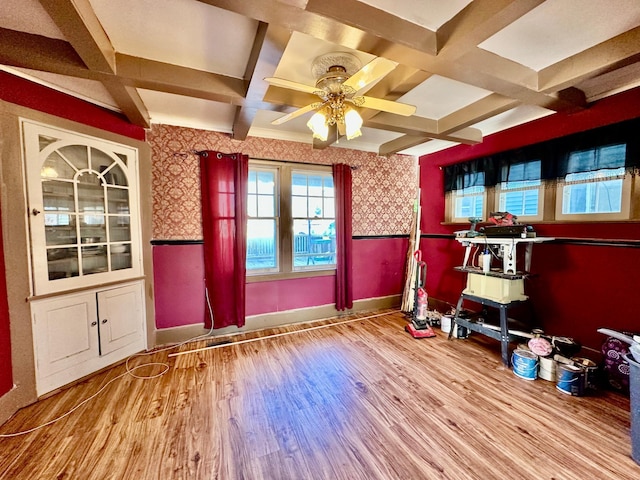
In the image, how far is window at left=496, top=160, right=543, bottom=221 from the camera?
2738 mm

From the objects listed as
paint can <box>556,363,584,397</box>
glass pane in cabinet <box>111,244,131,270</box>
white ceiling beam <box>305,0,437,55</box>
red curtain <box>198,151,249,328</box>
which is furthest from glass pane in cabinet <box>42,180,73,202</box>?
paint can <box>556,363,584,397</box>

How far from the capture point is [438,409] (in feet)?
6.01

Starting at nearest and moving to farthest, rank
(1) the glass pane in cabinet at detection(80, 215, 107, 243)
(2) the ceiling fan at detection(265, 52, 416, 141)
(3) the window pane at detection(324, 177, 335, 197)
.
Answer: (2) the ceiling fan at detection(265, 52, 416, 141)
(1) the glass pane in cabinet at detection(80, 215, 107, 243)
(3) the window pane at detection(324, 177, 335, 197)

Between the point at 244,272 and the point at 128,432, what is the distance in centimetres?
171

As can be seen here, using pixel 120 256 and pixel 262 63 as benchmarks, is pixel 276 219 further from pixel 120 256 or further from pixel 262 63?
pixel 262 63

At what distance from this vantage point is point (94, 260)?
7.66 ft

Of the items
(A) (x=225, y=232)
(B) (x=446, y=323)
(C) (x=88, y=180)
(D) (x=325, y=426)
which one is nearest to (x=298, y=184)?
(A) (x=225, y=232)

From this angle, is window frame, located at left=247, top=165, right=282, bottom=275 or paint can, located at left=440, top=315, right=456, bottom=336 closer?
paint can, located at left=440, top=315, right=456, bottom=336

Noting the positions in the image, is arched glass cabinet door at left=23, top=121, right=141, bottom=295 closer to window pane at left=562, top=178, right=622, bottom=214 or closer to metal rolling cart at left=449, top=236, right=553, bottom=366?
metal rolling cart at left=449, top=236, right=553, bottom=366

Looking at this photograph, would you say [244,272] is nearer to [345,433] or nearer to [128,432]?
[128,432]

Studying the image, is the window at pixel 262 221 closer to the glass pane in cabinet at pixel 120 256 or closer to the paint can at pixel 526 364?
the glass pane in cabinet at pixel 120 256

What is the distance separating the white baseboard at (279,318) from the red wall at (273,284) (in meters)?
0.06

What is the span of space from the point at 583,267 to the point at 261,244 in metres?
3.45

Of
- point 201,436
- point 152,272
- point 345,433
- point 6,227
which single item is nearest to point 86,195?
point 6,227
